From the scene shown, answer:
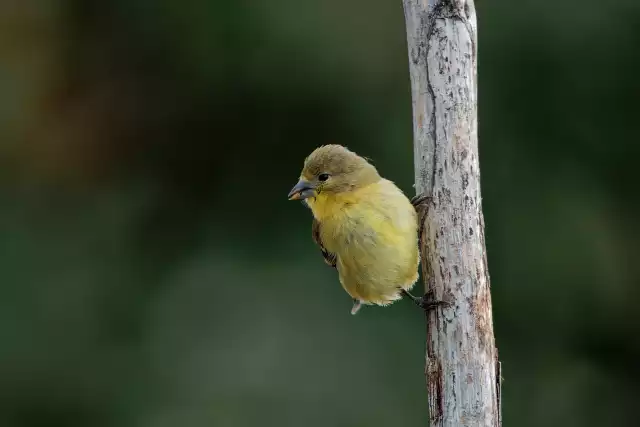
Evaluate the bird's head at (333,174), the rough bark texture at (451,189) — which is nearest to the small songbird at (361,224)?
the bird's head at (333,174)

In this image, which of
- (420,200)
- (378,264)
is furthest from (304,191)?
(420,200)

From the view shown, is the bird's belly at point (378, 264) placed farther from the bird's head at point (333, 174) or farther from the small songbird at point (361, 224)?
the bird's head at point (333, 174)

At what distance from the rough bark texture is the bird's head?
20.5 inches

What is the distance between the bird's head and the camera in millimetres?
4410

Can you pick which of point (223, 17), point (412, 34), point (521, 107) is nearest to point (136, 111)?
point (223, 17)

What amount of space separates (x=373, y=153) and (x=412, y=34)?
10.2 feet

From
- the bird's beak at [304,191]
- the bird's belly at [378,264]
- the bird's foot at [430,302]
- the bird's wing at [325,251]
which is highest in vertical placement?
the bird's beak at [304,191]

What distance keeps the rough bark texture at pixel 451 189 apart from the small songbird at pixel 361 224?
18 centimetres

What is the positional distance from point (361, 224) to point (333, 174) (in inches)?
14.9

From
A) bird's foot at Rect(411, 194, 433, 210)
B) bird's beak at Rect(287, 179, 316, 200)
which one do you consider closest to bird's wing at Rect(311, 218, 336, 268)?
bird's beak at Rect(287, 179, 316, 200)

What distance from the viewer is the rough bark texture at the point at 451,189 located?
3.80 metres

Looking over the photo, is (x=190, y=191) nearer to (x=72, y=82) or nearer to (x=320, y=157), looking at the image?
(x=72, y=82)

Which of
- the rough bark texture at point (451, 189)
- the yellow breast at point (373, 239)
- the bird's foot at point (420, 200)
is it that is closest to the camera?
the rough bark texture at point (451, 189)

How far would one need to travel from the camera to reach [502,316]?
6.92 m
